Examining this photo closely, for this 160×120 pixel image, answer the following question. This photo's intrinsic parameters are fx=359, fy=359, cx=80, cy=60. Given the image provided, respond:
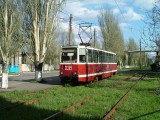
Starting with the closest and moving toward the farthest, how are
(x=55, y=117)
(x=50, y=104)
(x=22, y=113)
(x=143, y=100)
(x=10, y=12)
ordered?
(x=55, y=117) < (x=22, y=113) < (x=50, y=104) < (x=143, y=100) < (x=10, y=12)

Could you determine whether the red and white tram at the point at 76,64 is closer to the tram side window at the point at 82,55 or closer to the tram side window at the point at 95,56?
the tram side window at the point at 82,55

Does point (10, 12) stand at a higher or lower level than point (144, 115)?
higher

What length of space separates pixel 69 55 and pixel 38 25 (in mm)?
6363

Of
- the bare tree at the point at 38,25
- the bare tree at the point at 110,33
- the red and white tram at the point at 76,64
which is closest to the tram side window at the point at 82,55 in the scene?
the red and white tram at the point at 76,64

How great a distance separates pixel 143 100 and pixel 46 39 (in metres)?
15.9

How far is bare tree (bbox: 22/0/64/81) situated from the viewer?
29125mm

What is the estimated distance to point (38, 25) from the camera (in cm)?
2958

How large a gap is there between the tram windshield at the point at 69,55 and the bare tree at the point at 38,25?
15.3 ft

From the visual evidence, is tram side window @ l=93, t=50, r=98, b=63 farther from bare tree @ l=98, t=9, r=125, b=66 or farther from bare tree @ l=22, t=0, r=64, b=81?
bare tree @ l=98, t=9, r=125, b=66

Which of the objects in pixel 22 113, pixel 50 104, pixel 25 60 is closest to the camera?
pixel 22 113

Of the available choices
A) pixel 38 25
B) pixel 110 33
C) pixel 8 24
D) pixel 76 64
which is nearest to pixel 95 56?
pixel 76 64

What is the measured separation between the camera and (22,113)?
11727mm

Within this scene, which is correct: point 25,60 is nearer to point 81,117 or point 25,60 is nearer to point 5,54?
point 5,54

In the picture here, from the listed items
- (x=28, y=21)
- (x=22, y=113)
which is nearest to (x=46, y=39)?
(x=28, y=21)
